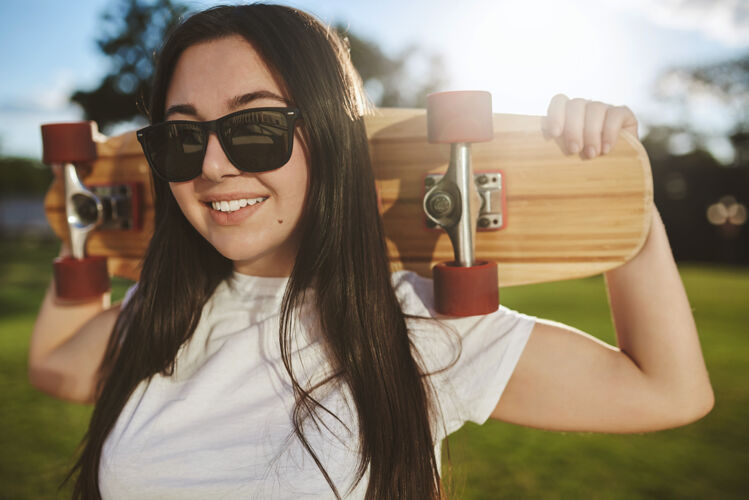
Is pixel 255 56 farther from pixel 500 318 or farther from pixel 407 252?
pixel 500 318

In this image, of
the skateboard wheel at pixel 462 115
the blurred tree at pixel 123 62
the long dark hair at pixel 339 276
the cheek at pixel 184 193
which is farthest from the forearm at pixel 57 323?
the blurred tree at pixel 123 62

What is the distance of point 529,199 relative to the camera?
157 cm

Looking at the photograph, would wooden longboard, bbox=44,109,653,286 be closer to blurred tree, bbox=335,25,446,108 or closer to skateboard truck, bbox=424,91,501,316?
skateboard truck, bbox=424,91,501,316

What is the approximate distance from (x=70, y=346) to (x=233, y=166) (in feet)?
2.96

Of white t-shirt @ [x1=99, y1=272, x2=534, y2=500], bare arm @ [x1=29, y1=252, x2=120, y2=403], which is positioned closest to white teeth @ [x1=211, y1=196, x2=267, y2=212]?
white t-shirt @ [x1=99, y1=272, x2=534, y2=500]

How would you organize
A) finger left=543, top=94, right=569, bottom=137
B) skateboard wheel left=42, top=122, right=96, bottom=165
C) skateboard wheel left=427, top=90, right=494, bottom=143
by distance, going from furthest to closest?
skateboard wheel left=42, top=122, right=96, bottom=165, finger left=543, top=94, right=569, bottom=137, skateboard wheel left=427, top=90, right=494, bottom=143

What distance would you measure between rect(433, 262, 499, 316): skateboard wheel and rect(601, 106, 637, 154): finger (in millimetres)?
411

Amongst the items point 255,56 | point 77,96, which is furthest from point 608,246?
point 77,96

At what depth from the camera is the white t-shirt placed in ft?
4.19

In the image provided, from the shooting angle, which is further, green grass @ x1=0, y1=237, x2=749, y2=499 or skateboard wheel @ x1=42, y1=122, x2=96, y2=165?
green grass @ x1=0, y1=237, x2=749, y2=499

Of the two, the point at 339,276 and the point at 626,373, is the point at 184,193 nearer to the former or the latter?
the point at 339,276

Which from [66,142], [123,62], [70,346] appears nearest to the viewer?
[70,346]

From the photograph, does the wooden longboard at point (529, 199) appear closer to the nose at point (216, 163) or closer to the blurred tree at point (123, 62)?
the nose at point (216, 163)

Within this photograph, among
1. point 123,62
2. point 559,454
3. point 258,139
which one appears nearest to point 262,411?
point 258,139
